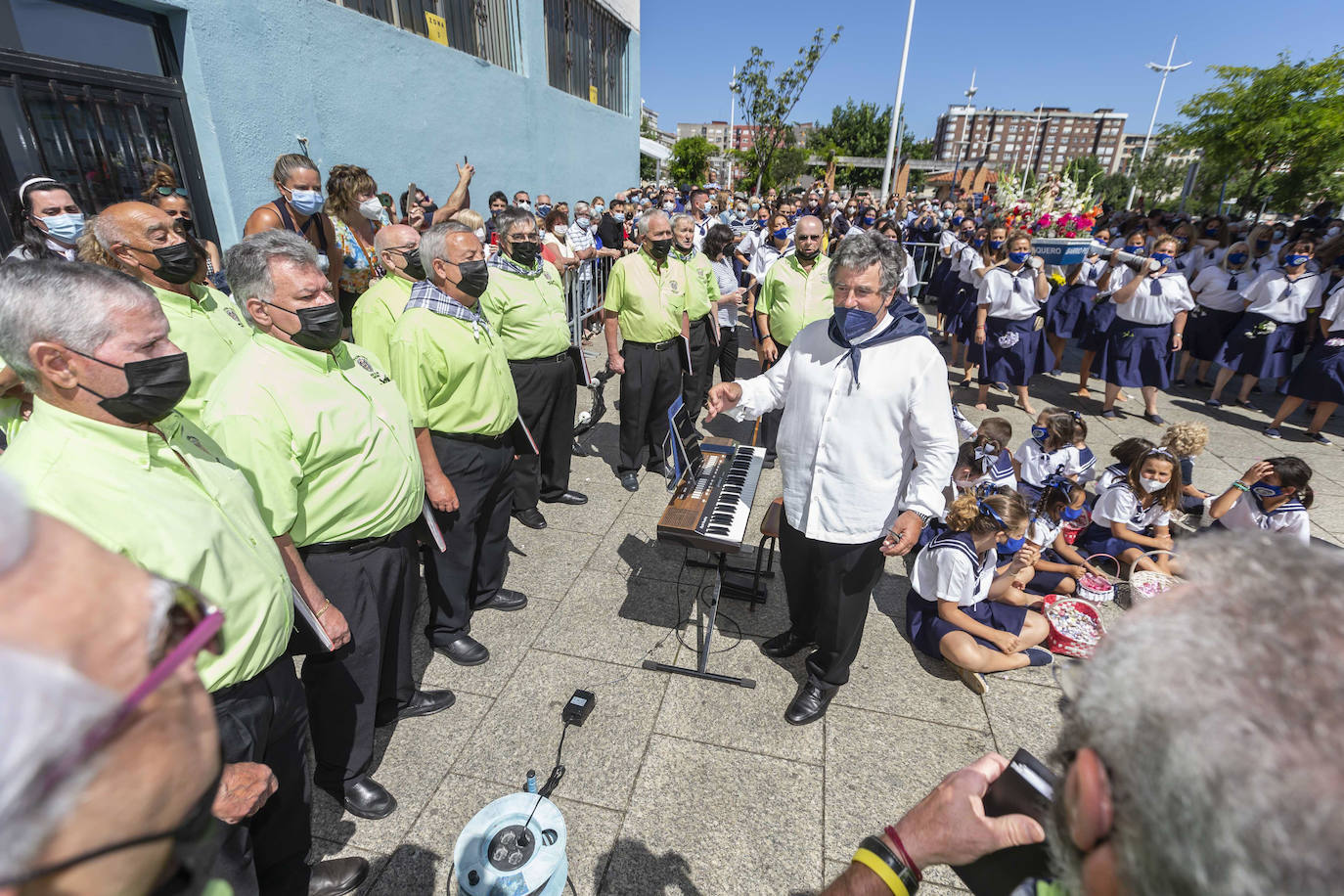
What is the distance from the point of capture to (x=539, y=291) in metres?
4.44

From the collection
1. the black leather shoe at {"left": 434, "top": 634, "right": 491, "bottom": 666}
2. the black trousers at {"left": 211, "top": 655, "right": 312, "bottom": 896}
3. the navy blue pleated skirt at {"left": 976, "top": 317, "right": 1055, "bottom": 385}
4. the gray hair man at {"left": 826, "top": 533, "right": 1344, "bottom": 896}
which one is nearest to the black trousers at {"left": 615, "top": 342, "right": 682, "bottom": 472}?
the black leather shoe at {"left": 434, "top": 634, "right": 491, "bottom": 666}

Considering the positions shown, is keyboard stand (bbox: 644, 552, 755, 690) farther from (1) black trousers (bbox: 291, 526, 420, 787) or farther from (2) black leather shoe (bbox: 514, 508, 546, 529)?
(2) black leather shoe (bbox: 514, 508, 546, 529)

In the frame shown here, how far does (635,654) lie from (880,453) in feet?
5.96

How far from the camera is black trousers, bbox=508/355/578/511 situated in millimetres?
4555

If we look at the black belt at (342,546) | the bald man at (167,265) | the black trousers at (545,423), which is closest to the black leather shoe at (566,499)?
the black trousers at (545,423)

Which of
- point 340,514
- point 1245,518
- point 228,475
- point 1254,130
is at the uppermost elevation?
point 1254,130

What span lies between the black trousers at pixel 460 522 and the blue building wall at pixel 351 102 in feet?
15.5

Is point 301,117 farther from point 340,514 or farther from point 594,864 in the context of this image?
point 594,864

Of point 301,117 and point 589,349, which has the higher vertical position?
point 301,117

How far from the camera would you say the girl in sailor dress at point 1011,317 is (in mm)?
6871

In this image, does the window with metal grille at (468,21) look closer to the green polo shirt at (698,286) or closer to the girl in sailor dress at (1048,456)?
the green polo shirt at (698,286)

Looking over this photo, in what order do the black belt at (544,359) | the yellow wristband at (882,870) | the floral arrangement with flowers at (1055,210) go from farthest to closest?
the floral arrangement with flowers at (1055,210) → the black belt at (544,359) → the yellow wristband at (882,870)

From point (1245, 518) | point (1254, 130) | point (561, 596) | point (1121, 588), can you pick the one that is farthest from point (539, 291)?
→ point (1254, 130)

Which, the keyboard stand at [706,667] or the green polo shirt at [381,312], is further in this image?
the green polo shirt at [381,312]
